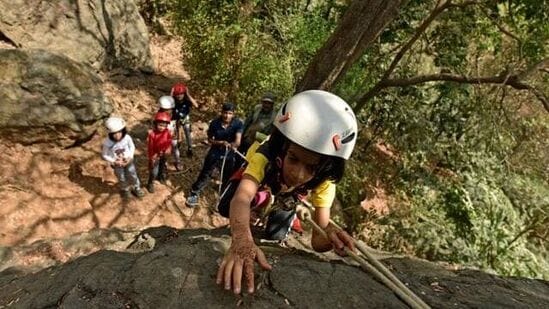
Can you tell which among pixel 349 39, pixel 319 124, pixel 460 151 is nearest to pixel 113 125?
pixel 349 39

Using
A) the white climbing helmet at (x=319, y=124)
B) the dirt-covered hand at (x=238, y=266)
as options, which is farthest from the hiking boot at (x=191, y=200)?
the dirt-covered hand at (x=238, y=266)

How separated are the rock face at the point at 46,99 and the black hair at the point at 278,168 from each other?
17.8ft

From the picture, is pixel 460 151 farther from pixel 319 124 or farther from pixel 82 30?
pixel 82 30

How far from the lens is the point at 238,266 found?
76.2 inches

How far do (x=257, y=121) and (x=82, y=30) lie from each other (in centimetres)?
568

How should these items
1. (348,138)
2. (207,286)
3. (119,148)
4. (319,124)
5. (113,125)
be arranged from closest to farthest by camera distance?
(207,286) → (319,124) → (348,138) → (113,125) → (119,148)

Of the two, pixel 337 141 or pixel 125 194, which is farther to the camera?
pixel 125 194

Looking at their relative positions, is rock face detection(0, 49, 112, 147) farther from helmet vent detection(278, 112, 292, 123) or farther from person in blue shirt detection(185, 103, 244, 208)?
helmet vent detection(278, 112, 292, 123)

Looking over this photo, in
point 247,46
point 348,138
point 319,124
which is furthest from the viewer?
point 247,46

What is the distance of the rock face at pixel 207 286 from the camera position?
2.00 metres

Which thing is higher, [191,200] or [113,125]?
[113,125]

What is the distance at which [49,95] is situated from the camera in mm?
6801

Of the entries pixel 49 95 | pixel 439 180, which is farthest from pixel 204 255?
pixel 439 180

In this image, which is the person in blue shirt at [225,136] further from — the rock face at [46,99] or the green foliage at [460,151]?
the green foliage at [460,151]
